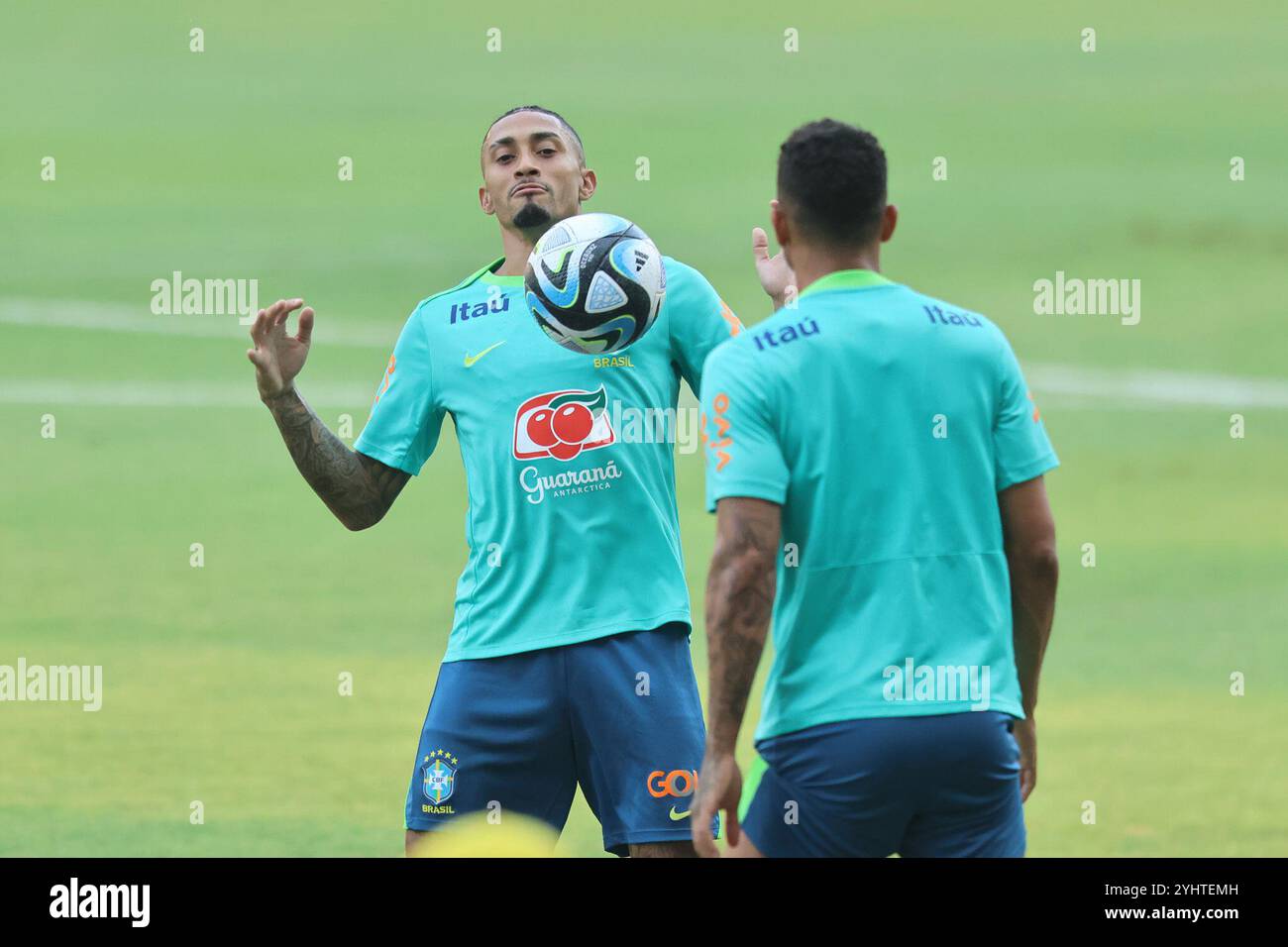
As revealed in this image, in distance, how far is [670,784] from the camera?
661 centimetres

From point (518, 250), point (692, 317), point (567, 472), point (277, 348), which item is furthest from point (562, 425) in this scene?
point (277, 348)

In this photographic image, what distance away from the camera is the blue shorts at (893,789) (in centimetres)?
505

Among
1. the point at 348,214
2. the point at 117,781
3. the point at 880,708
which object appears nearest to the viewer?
the point at 880,708

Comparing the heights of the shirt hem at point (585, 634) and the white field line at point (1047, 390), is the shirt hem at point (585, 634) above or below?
below

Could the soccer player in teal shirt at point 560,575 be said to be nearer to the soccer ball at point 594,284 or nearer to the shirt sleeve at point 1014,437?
the soccer ball at point 594,284

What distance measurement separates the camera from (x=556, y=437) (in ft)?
22.2

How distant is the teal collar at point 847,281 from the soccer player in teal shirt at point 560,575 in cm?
159

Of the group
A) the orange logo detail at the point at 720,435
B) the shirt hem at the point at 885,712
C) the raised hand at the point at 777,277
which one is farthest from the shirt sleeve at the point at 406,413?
the shirt hem at the point at 885,712

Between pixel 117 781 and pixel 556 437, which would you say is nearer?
pixel 556 437

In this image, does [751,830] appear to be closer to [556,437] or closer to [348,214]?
[556,437]

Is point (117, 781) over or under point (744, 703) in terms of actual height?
under

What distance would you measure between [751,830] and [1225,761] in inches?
292

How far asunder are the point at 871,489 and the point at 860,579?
23 cm

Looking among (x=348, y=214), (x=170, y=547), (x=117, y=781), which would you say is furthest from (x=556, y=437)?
(x=348, y=214)
